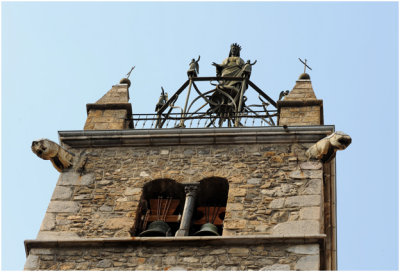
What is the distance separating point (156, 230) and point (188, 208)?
598 mm

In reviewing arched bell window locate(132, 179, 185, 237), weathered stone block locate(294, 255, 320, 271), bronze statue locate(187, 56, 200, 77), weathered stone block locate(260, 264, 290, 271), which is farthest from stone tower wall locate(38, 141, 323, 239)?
bronze statue locate(187, 56, 200, 77)

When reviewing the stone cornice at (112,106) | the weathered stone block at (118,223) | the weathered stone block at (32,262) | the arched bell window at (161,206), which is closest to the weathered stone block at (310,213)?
the arched bell window at (161,206)

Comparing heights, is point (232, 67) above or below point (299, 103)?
above

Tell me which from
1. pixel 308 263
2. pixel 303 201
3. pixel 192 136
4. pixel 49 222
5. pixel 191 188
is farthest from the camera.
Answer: pixel 192 136

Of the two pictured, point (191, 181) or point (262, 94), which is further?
point (262, 94)

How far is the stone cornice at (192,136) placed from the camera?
14.5 meters

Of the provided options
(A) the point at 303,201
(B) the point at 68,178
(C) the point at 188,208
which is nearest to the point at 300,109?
(A) the point at 303,201

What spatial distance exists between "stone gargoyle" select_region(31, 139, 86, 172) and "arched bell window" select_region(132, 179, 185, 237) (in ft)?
3.65

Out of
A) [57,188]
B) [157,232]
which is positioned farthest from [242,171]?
[57,188]

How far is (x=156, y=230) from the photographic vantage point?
43.4 feet

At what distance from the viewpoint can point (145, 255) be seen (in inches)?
499

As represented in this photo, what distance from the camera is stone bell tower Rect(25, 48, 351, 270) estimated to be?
12625 millimetres

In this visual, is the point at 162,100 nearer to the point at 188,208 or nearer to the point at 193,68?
the point at 193,68

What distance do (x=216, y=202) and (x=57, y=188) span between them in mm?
2176
